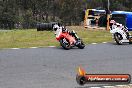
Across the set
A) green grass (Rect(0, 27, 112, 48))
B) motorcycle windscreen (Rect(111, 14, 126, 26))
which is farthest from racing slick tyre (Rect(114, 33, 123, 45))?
motorcycle windscreen (Rect(111, 14, 126, 26))

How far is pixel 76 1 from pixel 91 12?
2791 cm

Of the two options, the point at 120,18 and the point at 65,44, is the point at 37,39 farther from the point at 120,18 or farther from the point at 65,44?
the point at 120,18

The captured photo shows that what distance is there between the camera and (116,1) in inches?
2248

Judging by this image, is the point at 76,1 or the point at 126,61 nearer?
the point at 126,61

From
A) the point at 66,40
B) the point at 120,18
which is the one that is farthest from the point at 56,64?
Answer: the point at 120,18

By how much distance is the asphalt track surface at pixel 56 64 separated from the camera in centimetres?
983

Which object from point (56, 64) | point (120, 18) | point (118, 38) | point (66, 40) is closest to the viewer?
point (56, 64)

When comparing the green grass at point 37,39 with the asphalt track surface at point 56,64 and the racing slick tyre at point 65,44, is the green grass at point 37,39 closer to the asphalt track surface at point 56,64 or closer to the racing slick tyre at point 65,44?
the racing slick tyre at point 65,44

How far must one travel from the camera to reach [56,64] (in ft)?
41.2

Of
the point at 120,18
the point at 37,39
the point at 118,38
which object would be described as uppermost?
the point at 120,18

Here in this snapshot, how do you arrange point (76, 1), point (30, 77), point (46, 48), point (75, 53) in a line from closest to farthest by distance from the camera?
point (30, 77) → point (75, 53) → point (46, 48) → point (76, 1)

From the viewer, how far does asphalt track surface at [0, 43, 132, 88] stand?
983 centimetres

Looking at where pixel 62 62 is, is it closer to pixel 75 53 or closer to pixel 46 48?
pixel 75 53

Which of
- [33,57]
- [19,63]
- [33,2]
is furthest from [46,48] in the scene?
[33,2]
